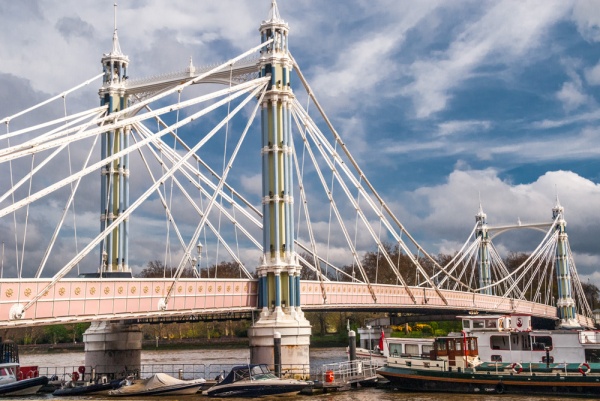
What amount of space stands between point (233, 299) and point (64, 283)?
11.4m

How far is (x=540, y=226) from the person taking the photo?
4279 inches

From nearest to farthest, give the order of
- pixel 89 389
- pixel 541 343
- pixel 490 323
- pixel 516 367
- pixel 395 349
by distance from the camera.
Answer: pixel 516 367
pixel 89 389
pixel 541 343
pixel 490 323
pixel 395 349

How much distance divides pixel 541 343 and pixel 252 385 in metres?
15.6

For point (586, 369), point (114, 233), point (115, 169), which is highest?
point (115, 169)

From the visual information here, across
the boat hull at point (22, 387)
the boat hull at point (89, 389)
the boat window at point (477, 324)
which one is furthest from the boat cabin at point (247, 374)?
the boat window at point (477, 324)

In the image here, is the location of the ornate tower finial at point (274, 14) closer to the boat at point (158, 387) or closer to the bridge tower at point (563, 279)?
the boat at point (158, 387)

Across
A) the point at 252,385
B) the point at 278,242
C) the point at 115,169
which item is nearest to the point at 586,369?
the point at 252,385

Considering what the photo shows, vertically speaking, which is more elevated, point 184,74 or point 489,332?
point 184,74

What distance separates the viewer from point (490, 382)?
38.8 m

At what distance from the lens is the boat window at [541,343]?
40438mm

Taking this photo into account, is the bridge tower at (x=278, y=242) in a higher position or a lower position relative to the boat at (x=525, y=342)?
higher

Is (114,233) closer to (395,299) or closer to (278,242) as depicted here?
(278,242)

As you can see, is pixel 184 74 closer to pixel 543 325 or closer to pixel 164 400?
pixel 164 400

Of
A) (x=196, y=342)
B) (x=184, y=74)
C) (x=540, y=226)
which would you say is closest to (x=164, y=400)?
(x=184, y=74)
